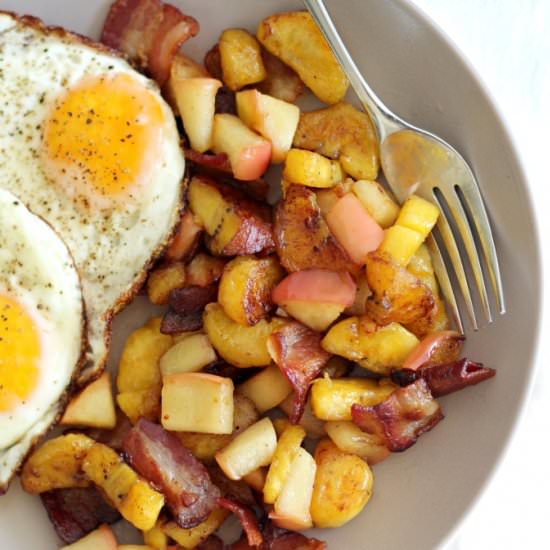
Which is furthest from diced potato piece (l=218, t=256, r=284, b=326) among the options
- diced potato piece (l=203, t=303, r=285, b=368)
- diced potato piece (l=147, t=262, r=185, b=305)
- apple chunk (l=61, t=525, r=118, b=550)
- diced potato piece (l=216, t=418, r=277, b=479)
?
apple chunk (l=61, t=525, r=118, b=550)

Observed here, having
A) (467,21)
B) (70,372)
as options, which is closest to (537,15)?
(467,21)

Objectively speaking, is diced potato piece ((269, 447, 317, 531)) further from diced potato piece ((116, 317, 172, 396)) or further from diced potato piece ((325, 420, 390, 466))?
diced potato piece ((116, 317, 172, 396))

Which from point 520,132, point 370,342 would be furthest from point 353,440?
point 520,132

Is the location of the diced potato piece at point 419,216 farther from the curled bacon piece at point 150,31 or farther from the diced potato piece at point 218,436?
the curled bacon piece at point 150,31

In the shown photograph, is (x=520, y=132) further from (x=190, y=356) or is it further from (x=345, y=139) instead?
(x=190, y=356)

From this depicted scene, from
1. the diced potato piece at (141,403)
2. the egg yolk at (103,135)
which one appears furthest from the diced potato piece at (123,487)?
the egg yolk at (103,135)
